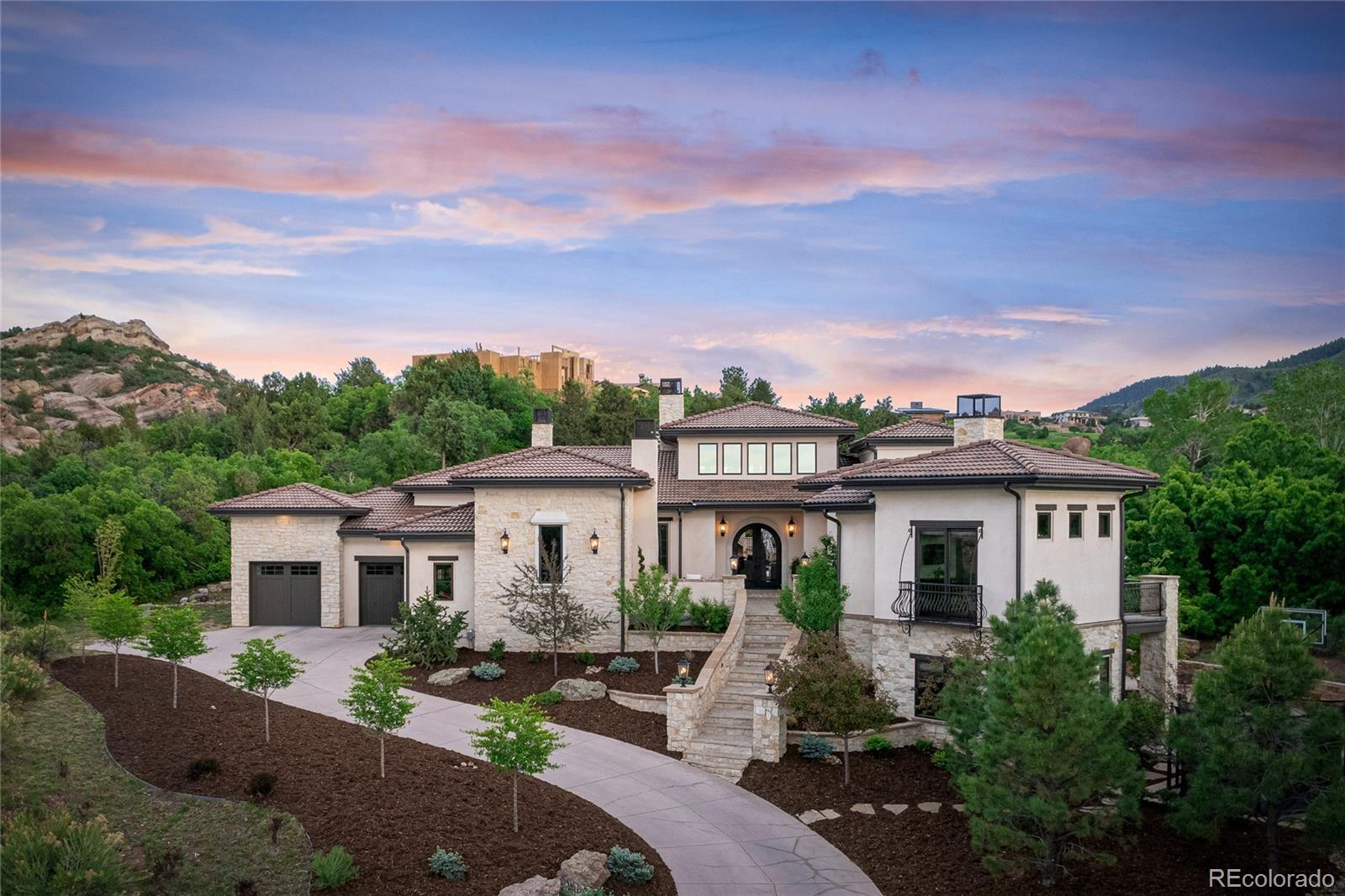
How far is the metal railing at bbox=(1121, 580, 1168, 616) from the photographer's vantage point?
2008 cm

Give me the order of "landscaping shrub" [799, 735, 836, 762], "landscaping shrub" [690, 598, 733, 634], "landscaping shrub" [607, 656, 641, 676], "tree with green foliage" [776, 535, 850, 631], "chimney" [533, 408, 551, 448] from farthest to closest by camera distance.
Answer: "chimney" [533, 408, 551, 448]
"landscaping shrub" [690, 598, 733, 634]
"landscaping shrub" [607, 656, 641, 676]
"tree with green foliage" [776, 535, 850, 631]
"landscaping shrub" [799, 735, 836, 762]

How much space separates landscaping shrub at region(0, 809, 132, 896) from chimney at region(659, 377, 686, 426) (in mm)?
22613

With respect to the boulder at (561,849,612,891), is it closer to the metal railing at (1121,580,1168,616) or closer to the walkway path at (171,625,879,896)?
the walkway path at (171,625,879,896)

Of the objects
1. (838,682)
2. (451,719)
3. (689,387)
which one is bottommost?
(451,719)

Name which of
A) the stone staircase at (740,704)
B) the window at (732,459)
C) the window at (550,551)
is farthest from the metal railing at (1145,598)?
the window at (550,551)

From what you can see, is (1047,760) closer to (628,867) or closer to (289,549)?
(628,867)

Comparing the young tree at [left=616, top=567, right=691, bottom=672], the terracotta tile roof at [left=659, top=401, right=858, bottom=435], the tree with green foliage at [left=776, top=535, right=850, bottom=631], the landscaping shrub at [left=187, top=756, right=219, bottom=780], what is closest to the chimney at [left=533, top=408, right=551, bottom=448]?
the terracotta tile roof at [left=659, top=401, right=858, bottom=435]

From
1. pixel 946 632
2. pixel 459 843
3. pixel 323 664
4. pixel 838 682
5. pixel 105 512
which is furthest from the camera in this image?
pixel 105 512

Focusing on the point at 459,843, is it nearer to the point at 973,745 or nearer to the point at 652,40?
the point at 973,745

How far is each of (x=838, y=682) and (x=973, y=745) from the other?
3.91m

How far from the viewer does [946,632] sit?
17.4m

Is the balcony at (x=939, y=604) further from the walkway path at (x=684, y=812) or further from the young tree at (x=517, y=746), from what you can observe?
the young tree at (x=517, y=746)

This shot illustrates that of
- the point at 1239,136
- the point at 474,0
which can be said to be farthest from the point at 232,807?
the point at 1239,136

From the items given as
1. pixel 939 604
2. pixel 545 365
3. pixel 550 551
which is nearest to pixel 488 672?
pixel 550 551
